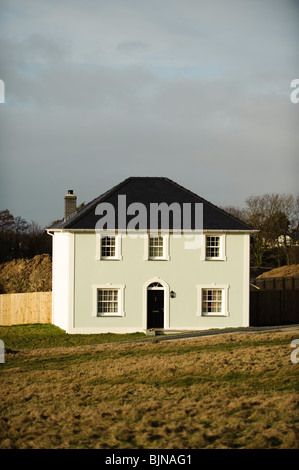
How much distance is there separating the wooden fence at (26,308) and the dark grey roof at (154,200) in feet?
21.7

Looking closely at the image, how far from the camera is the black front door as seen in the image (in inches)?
1407

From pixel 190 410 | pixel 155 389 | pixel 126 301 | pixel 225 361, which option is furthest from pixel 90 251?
pixel 190 410

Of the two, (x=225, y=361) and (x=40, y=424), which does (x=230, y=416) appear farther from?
(x=225, y=361)

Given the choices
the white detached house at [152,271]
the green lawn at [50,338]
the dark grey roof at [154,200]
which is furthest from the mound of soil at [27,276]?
the white detached house at [152,271]

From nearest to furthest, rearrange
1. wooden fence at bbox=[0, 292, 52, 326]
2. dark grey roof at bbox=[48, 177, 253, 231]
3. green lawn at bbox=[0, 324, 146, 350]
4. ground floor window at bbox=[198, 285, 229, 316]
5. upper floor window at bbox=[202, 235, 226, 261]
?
green lawn at bbox=[0, 324, 146, 350]
ground floor window at bbox=[198, 285, 229, 316]
dark grey roof at bbox=[48, 177, 253, 231]
upper floor window at bbox=[202, 235, 226, 261]
wooden fence at bbox=[0, 292, 52, 326]

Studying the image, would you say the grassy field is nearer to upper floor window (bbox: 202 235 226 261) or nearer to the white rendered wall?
the white rendered wall

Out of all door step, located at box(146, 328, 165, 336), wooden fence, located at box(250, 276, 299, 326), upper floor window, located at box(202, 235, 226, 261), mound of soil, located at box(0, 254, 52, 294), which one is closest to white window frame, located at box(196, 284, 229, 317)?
upper floor window, located at box(202, 235, 226, 261)

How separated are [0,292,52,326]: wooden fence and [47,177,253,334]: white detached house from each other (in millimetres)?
6320

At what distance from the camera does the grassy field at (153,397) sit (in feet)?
44.3

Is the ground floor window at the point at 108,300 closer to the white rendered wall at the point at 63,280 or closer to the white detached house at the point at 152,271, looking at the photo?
the white detached house at the point at 152,271

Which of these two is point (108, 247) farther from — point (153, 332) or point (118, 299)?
point (153, 332)

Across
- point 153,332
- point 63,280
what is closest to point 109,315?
point 153,332

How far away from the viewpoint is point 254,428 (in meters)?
13.8

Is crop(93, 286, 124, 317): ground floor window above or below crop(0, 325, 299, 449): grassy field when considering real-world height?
above
